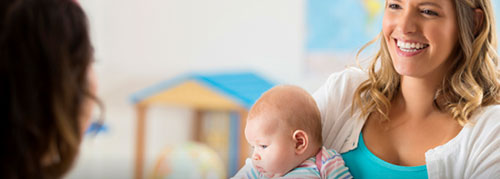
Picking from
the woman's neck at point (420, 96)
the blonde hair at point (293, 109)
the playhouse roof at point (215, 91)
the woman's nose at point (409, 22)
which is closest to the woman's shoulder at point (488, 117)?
the woman's neck at point (420, 96)

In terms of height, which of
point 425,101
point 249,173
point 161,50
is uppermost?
point 425,101

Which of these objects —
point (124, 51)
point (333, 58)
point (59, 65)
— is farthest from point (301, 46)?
point (59, 65)

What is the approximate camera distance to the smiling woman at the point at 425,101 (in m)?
1.14

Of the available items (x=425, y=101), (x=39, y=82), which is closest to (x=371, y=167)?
(x=425, y=101)

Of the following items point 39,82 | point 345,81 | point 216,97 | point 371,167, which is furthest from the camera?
point 216,97

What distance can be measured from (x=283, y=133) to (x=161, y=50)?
3253 millimetres

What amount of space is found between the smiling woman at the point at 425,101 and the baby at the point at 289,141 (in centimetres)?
11

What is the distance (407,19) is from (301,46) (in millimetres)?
2701

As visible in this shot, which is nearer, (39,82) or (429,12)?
(39,82)

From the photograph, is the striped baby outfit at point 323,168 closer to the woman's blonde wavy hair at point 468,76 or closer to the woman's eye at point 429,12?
the woman's blonde wavy hair at point 468,76

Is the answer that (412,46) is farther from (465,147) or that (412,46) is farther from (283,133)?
(283,133)

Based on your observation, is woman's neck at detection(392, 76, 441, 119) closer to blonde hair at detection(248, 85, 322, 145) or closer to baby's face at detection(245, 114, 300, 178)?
blonde hair at detection(248, 85, 322, 145)

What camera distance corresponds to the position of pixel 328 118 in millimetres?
1346

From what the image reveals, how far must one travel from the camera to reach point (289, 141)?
3.95 feet
